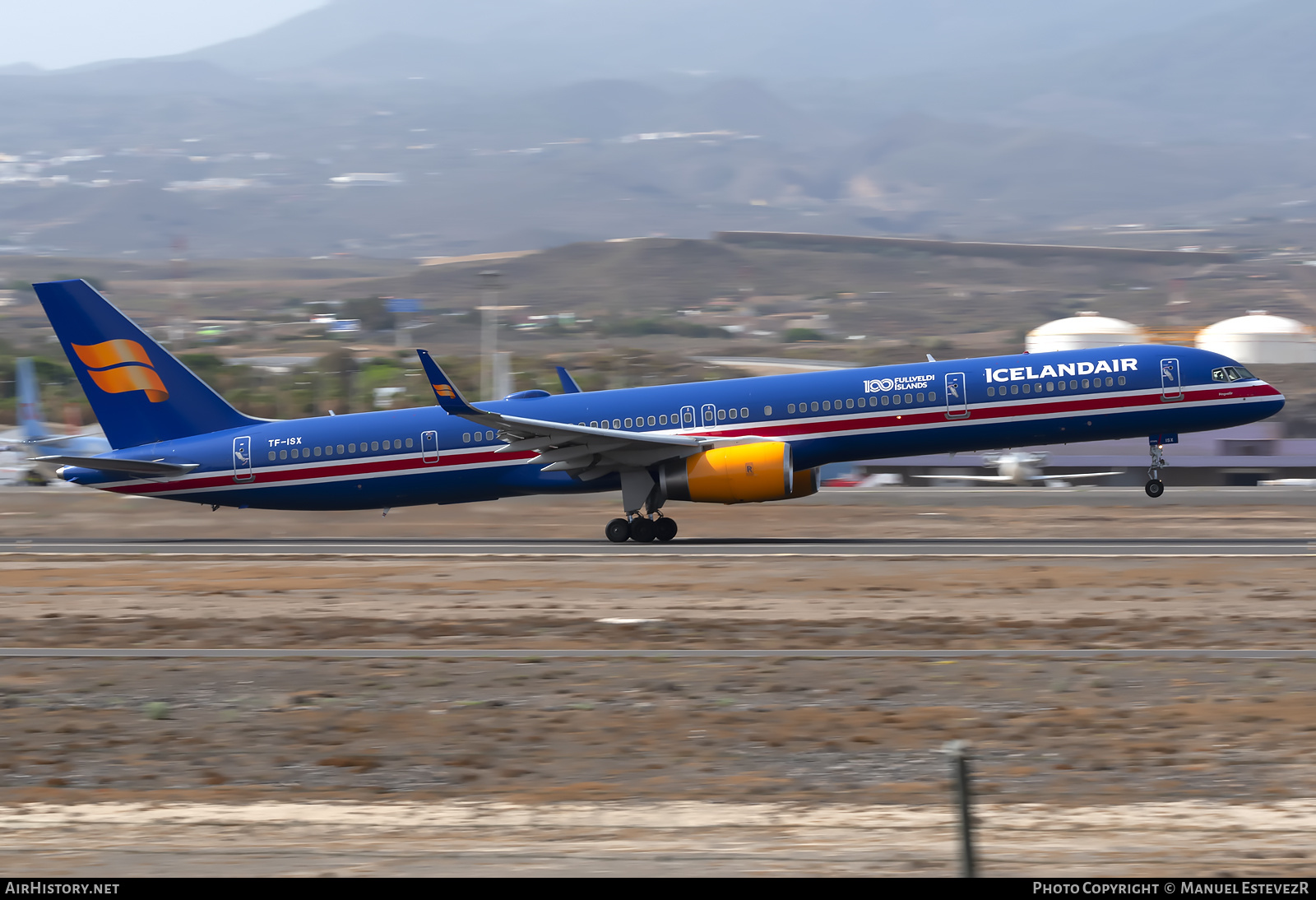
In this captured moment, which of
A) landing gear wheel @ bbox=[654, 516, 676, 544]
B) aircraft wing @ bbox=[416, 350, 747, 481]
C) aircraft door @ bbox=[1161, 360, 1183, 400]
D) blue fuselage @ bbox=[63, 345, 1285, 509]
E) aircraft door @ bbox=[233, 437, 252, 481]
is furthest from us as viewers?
aircraft door @ bbox=[233, 437, 252, 481]

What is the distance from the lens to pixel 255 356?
477 ft

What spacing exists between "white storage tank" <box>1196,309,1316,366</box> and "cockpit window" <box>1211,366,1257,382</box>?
72.2 m

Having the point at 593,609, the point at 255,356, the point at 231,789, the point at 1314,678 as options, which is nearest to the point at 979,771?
the point at 1314,678

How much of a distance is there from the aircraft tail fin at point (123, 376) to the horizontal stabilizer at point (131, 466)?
1.03 meters

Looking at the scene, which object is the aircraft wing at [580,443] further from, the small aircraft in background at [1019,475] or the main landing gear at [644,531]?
the small aircraft in background at [1019,475]

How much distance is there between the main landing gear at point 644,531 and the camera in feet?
117

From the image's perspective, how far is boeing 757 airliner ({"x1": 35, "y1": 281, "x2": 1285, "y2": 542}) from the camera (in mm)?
34281

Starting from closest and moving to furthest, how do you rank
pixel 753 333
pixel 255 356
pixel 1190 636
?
pixel 1190 636
pixel 255 356
pixel 753 333

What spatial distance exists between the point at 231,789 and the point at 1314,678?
12.6 m

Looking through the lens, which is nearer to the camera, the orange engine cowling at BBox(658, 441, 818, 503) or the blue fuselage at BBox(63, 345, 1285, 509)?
the orange engine cowling at BBox(658, 441, 818, 503)

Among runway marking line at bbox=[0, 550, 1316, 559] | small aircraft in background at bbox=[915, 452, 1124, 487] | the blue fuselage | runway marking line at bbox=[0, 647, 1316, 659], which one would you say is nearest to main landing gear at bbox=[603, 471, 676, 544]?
the blue fuselage

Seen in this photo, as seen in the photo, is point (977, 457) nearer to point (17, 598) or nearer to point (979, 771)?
point (17, 598)

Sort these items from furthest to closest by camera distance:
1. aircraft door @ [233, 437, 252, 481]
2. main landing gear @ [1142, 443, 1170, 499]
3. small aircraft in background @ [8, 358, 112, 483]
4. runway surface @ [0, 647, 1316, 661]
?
small aircraft in background @ [8, 358, 112, 483], aircraft door @ [233, 437, 252, 481], main landing gear @ [1142, 443, 1170, 499], runway surface @ [0, 647, 1316, 661]

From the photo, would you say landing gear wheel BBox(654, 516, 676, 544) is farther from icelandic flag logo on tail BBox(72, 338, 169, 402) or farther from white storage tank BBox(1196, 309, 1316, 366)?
white storage tank BBox(1196, 309, 1316, 366)
